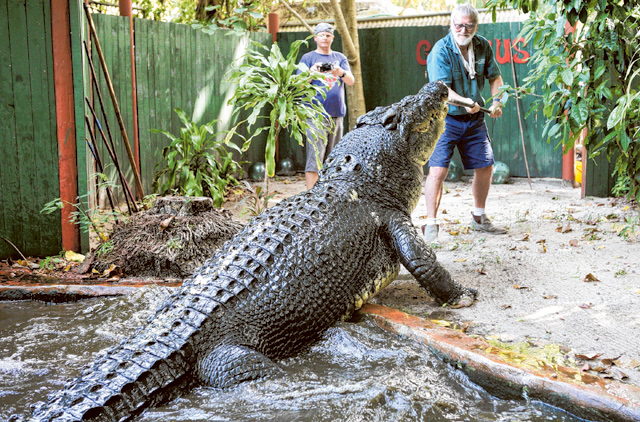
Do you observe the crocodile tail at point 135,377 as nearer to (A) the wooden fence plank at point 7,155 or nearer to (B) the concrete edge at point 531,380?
(B) the concrete edge at point 531,380

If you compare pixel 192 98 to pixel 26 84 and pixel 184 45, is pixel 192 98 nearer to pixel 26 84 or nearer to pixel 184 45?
pixel 184 45

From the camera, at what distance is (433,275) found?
3.56 m

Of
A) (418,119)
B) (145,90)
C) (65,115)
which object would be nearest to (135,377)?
(418,119)

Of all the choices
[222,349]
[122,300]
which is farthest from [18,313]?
[222,349]

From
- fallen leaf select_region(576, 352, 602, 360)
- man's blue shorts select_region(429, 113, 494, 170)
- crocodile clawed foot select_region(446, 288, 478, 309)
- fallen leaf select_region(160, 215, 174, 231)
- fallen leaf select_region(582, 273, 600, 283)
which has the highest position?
man's blue shorts select_region(429, 113, 494, 170)

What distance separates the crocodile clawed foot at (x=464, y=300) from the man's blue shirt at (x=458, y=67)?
83.1 inches

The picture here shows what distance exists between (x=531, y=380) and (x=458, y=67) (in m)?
3.62

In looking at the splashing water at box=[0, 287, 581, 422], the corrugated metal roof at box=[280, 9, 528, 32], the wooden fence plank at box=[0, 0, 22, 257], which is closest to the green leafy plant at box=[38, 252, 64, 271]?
the wooden fence plank at box=[0, 0, 22, 257]

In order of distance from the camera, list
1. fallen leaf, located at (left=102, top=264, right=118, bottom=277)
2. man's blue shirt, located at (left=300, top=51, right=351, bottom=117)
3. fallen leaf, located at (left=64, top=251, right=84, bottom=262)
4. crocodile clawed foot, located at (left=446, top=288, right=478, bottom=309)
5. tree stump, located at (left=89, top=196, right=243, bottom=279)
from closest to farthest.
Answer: crocodile clawed foot, located at (left=446, top=288, right=478, bottom=309), fallen leaf, located at (left=102, top=264, right=118, bottom=277), tree stump, located at (left=89, top=196, right=243, bottom=279), fallen leaf, located at (left=64, top=251, right=84, bottom=262), man's blue shirt, located at (left=300, top=51, right=351, bottom=117)

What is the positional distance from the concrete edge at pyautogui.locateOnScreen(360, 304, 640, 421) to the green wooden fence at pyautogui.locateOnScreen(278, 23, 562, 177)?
7115 millimetres

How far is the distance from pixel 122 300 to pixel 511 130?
780 cm

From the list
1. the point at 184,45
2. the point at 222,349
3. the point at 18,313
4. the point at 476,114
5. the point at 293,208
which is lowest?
the point at 18,313

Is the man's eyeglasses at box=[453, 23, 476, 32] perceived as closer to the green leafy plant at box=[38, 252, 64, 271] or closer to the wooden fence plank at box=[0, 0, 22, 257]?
the wooden fence plank at box=[0, 0, 22, 257]

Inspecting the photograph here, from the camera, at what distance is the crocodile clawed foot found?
3.66 m
